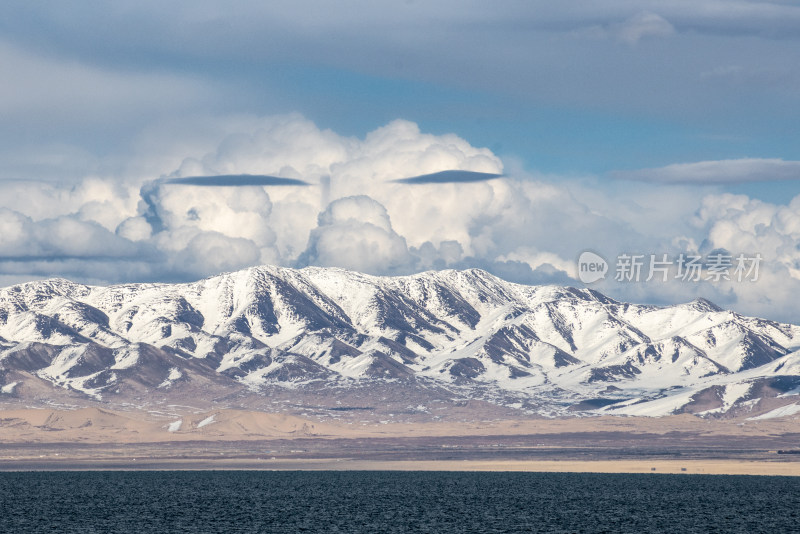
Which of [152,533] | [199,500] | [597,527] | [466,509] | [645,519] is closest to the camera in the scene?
[152,533]

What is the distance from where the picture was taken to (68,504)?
184500 mm

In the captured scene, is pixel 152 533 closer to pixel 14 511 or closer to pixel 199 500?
pixel 14 511

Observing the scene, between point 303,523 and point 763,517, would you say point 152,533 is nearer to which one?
point 303,523

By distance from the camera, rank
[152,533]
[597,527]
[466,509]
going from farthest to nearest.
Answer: [466,509]
[597,527]
[152,533]

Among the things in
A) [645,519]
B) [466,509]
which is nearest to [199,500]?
[466,509]

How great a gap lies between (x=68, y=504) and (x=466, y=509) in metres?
64.0

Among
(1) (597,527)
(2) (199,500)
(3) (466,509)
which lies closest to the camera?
(1) (597,527)

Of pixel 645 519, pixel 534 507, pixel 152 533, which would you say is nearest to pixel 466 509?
pixel 534 507

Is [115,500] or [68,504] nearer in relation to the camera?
[68,504]

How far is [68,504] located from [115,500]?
1385 centimetres

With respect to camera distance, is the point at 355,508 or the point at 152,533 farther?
the point at 355,508

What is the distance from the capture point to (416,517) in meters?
158

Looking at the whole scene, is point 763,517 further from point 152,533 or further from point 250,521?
point 152,533

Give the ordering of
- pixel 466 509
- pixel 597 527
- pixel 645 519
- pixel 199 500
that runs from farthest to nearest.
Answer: pixel 199 500, pixel 466 509, pixel 645 519, pixel 597 527
